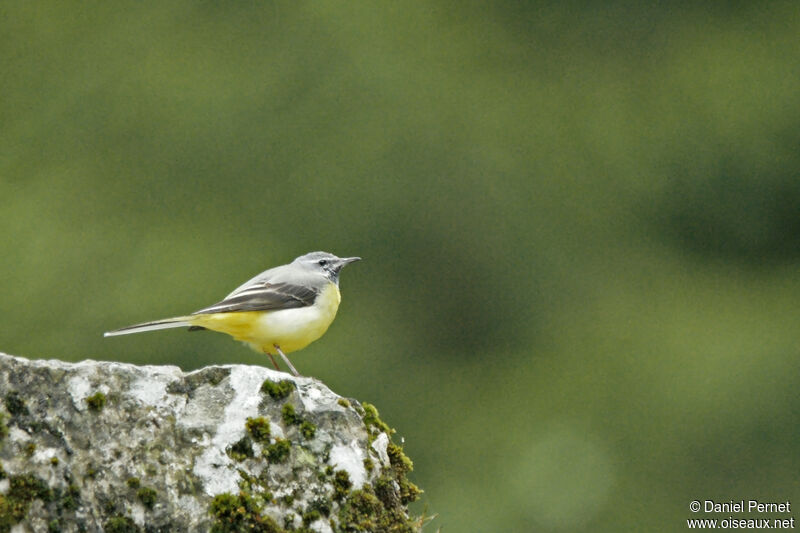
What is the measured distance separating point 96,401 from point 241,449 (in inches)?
25.5

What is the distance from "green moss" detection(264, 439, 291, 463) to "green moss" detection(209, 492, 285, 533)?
0.73 ft

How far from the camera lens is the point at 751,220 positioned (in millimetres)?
26328

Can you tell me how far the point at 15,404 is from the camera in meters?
4.56

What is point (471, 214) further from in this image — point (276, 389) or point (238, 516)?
point (238, 516)

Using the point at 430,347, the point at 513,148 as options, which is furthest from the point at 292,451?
the point at 513,148

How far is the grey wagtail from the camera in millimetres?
7324

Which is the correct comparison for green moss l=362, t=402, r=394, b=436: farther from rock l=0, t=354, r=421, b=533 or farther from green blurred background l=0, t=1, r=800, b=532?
green blurred background l=0, t=1, r=800, b=532

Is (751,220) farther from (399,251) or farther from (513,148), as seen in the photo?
(399,251)

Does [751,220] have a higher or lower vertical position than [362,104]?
lower

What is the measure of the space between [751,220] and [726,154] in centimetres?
165

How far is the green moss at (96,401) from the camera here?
4730 mm

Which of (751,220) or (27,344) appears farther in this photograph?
(751,220)

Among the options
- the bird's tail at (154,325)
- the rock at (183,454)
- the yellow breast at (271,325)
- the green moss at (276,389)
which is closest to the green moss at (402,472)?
the rock at (183,454)

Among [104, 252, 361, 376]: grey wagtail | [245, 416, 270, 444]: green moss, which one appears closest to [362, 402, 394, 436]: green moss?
[245, 416, 270, 444]: green moss
